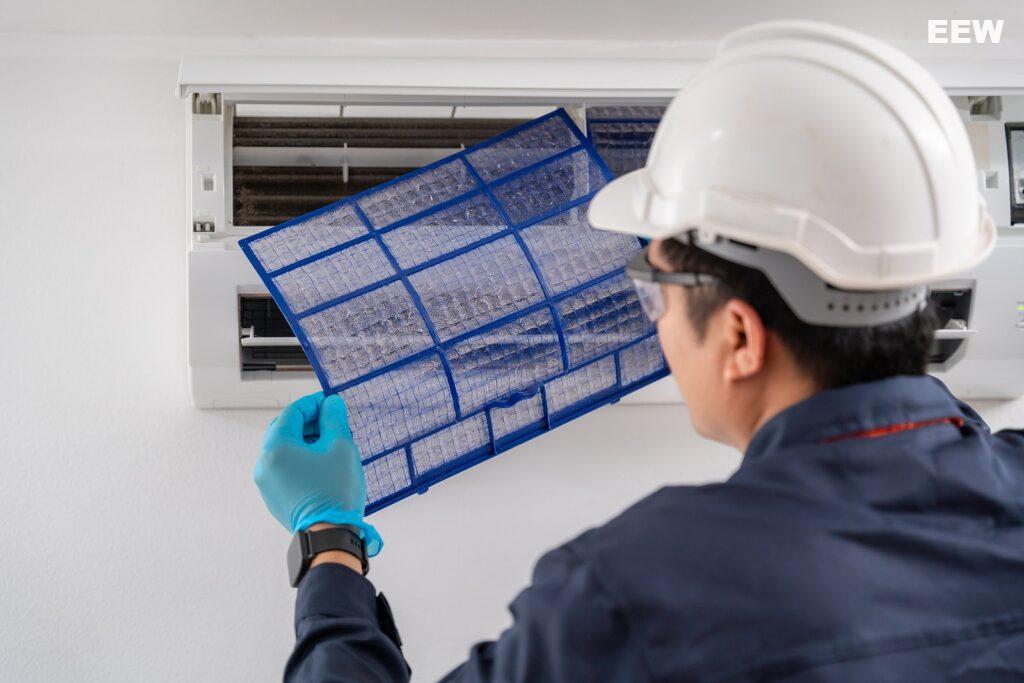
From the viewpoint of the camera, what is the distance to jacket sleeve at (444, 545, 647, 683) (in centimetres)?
86

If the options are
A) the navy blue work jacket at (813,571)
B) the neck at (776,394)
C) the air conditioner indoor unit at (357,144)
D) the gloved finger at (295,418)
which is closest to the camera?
the navy blue work jacket at (813,571)

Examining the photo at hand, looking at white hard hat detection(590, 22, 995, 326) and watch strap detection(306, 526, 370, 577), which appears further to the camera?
watch strap detection(306, 526, 370, 577)

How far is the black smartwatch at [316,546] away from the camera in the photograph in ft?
3.97

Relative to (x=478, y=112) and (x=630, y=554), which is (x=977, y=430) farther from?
(x=478, y=112)

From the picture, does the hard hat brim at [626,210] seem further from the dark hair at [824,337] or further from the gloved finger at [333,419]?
the gloved finger at [333,419]

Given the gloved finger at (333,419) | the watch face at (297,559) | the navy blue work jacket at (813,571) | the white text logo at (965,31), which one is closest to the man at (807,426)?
the navy blue work jacket at (813,571)

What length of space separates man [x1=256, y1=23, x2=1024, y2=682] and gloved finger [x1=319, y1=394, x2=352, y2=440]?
36 centimetres

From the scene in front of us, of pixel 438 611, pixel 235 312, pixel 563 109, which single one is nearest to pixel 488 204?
pixel 563 109

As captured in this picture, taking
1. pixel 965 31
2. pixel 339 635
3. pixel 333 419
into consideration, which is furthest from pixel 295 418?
pixel 965 31

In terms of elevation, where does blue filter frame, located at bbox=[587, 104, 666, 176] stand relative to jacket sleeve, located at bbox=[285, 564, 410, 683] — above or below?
above

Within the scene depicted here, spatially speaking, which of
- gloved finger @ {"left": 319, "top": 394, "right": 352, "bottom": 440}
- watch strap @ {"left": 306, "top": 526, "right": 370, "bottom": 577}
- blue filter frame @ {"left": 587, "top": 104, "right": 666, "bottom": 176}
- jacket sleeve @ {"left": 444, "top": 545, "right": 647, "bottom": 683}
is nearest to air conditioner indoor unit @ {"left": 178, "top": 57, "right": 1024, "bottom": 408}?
blue filter frame @ {"left": 587, "top": 104, "right": 666, "bottom": 176}

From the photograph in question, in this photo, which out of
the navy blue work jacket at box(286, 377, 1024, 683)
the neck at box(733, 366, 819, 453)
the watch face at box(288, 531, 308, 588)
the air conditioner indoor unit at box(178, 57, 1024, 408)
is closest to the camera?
the navy blue work jacket at box(286, 377, 1024, 683)

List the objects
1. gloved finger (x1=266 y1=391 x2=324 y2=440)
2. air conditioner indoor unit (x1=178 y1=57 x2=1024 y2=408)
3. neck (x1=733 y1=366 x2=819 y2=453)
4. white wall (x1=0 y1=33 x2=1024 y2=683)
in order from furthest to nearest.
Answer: white wall (x1=0 y1=33 x2=1024 y2=683) < air conditioner indoor unit (x1=178 y1=57 x2=1024 y2=408) < gloved finger (x1=266 y1=391 x2=324 y2=440) < neck (x1=733 y1=366 x2=819 y2=453)

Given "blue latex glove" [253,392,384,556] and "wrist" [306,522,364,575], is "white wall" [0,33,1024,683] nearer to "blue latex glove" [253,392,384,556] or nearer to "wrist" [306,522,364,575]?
"blue latex glove" [253,392,384,556]
